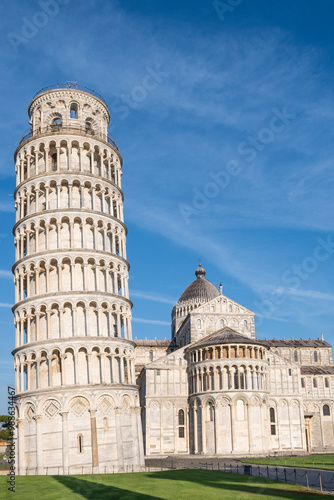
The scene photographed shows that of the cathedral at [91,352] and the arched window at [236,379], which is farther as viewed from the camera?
the arched window at [236,379]

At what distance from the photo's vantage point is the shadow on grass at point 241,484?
29359 mm

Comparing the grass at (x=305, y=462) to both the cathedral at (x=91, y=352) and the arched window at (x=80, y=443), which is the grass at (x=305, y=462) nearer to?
the cathedral at (x=91, y=352)

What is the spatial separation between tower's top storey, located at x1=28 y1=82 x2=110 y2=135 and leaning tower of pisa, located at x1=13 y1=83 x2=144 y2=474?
126 millimetres

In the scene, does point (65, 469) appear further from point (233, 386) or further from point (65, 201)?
point (233, 386)

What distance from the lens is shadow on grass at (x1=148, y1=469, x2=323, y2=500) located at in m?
29.4

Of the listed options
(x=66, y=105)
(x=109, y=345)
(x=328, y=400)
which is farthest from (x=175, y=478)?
(x=328, y=400)

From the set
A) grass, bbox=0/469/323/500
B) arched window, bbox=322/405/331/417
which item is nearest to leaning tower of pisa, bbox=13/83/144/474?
grass, bbox=0/469/323/500

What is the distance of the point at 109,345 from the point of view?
5194 centimetres

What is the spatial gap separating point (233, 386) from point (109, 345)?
2602 centimetres

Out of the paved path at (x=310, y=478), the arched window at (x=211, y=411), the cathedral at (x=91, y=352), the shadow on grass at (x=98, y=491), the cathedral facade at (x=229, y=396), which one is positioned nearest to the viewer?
the shadow on grass at (x=98, y=491)

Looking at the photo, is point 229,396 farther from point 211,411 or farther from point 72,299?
point 72,299

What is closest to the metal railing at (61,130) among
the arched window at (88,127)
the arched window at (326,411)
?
the arched window at (88,127)

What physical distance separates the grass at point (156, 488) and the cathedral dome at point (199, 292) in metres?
60.7

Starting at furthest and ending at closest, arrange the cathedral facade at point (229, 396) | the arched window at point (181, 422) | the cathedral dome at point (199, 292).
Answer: the cathedral dome at point (199, 292) → the arched window at point (181, 422) → the cathedral facade at point (229, 396)
